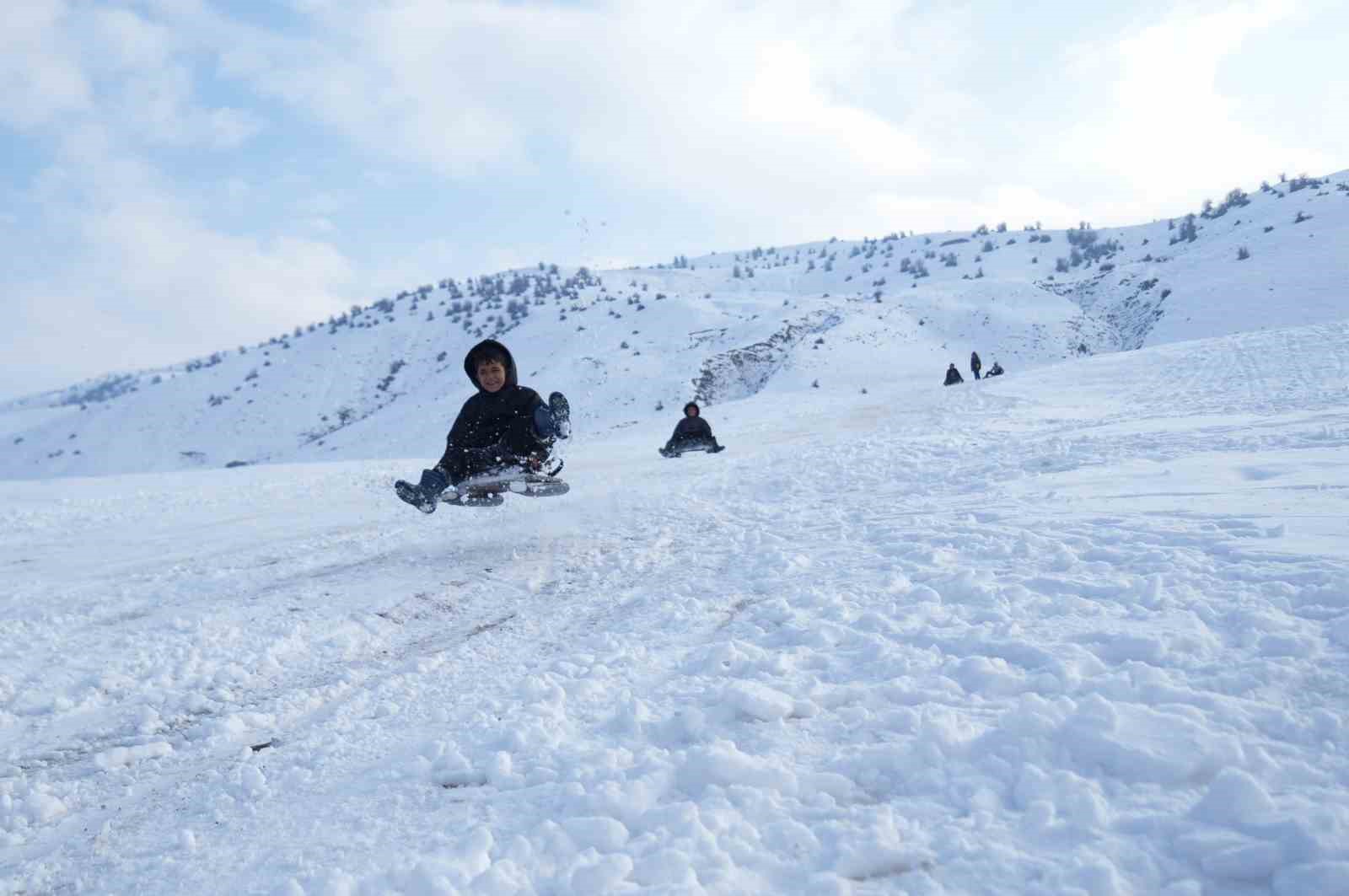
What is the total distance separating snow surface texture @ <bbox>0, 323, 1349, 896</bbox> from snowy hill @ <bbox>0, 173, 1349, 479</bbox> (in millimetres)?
20559

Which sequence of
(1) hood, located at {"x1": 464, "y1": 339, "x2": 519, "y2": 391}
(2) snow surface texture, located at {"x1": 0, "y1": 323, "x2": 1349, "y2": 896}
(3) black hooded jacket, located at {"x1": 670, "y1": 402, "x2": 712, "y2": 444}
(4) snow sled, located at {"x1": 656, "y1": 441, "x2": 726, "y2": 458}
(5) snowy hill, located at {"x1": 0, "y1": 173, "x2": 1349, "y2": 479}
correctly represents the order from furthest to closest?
(5) snowy hill, located at {"x1": 0, "y1": 173, "x2": 1349, "y2": 479}
(3) black hooded jacket, located at {"x1": 670, "y1": 402, "x2": 712, "y2": 444}
(4) snow sled, located at {"x1": 656, "y1": 441, "x2": 726, "y2": 458}
(1) hood, located at {"x1": 464, "y1": 339, "x2": 519, "y2": 391}
(2) snow surface texture, located at {"x1": 0, "y1": 323, "x2": 1349, "y2": 896}

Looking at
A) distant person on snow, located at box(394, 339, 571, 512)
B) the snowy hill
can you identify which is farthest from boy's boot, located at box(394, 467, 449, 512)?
the snowy hill

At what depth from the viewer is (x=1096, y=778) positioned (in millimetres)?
2371

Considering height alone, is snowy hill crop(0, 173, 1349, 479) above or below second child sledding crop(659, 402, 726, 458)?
above

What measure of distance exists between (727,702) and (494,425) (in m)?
5.37

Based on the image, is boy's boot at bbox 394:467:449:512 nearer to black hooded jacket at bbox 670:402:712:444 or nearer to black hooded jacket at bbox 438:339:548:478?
black hooded jacket at bbox 438:339:548:478

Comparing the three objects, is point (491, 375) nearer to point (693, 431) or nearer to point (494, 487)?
point (494, 487)

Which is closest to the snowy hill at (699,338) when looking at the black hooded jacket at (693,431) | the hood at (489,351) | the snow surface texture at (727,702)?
the black hooded jacket at (693,431)

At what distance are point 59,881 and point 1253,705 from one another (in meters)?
3.94

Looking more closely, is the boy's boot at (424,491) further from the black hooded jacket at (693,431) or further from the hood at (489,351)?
the black hooded jacket at (693,431)

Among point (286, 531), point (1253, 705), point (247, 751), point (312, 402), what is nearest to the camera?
point (1253, 705)

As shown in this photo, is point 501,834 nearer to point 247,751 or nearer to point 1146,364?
point 247,751

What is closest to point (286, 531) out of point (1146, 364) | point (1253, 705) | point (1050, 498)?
point (1050, 498)

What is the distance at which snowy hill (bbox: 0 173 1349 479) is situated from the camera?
36.8 m
